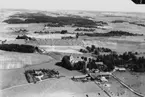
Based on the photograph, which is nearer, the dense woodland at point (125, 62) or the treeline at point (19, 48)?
the dense woodland at point (125, 62)

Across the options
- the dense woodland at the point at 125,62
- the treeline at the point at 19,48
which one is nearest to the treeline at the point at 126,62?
the dense woodland at the point at 125,62

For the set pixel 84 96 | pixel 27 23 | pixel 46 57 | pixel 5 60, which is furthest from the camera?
pixel 27 23

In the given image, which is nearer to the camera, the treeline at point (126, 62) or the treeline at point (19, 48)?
the treeline at point (126, 62)

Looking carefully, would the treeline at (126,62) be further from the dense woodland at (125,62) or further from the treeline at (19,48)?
the treeline at (19,48)

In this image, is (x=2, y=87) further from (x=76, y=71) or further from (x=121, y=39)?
(x=121, y=39)

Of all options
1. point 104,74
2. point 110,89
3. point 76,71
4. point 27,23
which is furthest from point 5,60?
point 27,23

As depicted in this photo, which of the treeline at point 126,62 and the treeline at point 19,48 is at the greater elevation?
the treeline at point 19,48

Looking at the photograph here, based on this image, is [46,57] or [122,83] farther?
[46,57]

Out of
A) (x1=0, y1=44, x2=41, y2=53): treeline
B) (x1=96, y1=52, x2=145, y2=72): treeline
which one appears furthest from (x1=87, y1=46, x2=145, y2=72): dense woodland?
(x1=0, y1=44, x2=41, y2=53): treeline

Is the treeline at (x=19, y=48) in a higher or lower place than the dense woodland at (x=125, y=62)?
higher

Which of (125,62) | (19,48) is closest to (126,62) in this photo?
(125,62)

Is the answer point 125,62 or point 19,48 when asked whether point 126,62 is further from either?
point 19,48
